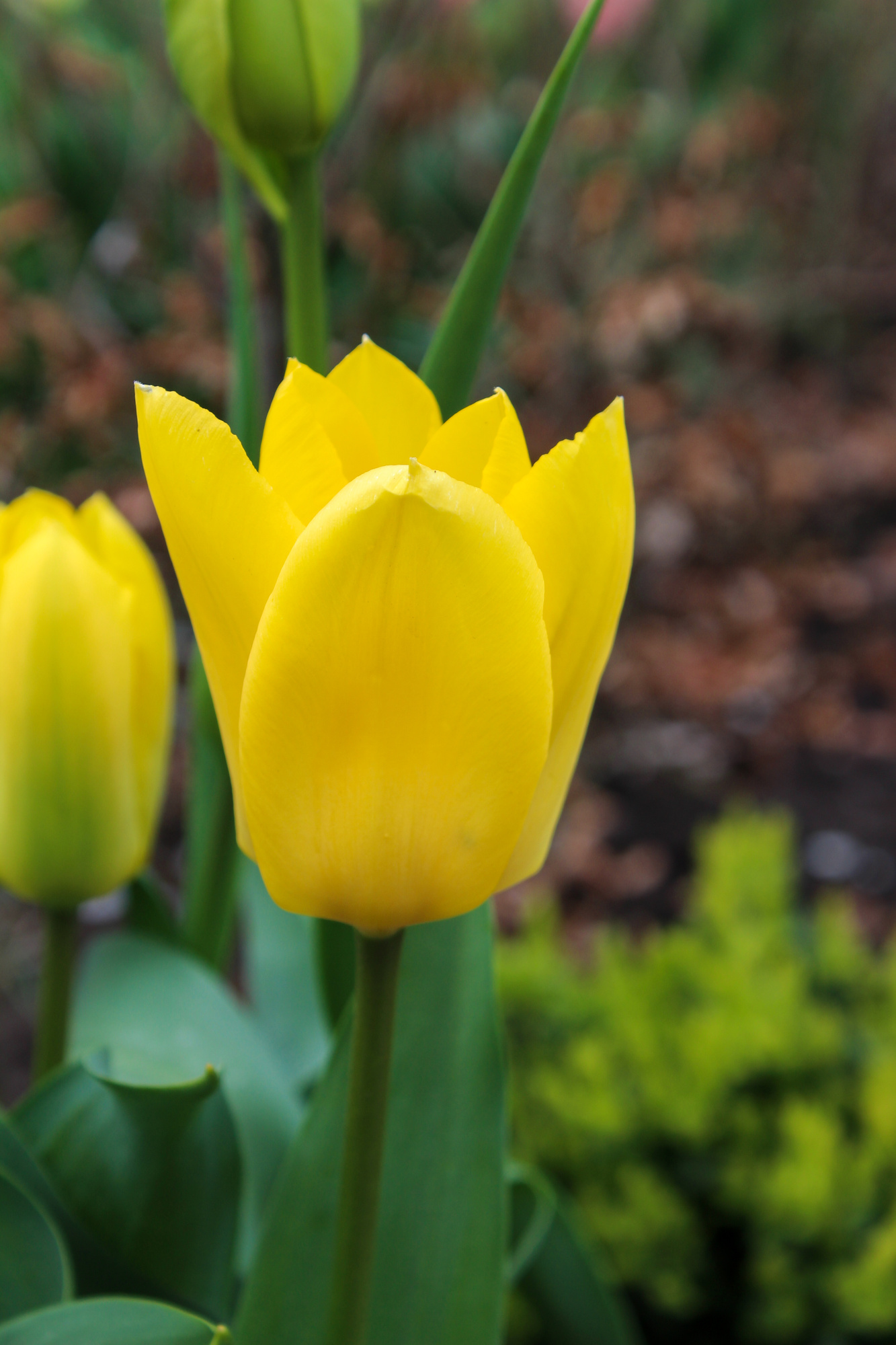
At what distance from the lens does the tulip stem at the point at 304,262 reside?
0.50m

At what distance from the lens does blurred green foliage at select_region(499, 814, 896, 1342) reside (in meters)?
0.95

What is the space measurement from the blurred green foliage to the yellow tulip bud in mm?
659

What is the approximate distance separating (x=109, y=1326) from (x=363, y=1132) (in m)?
0.12

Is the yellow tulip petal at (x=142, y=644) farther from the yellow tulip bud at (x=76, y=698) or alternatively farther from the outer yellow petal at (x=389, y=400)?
the outer yellow petal at (x=389, y=400)

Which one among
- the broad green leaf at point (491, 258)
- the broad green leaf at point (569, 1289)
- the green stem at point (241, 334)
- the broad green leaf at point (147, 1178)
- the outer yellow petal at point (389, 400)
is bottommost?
the broad green leaf at point (569, 1289)

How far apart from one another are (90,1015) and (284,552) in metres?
0.43

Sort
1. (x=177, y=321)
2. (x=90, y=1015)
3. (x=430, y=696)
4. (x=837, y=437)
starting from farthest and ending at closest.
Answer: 1. (x=837, y=437)
2. (x=177, y=321)
3. (x=90, y=1015)
4. (x=430, y=696)

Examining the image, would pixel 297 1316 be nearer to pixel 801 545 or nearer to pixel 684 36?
pixel 801 545

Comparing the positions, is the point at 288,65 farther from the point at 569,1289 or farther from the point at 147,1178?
the point at 569,1289

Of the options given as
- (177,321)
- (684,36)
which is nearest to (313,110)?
(177,321)

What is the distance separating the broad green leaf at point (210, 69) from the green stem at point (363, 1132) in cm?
33

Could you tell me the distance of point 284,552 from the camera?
0.98 feet

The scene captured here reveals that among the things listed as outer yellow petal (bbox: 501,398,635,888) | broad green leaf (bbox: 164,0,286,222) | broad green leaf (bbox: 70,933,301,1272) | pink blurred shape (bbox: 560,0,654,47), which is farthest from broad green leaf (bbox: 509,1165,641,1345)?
pink blurred shape (bbox: 560,0,654,47)

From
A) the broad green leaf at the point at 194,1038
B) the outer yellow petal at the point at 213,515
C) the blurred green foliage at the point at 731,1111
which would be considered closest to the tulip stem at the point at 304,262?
the outer yellow petal at the point at 213,515
